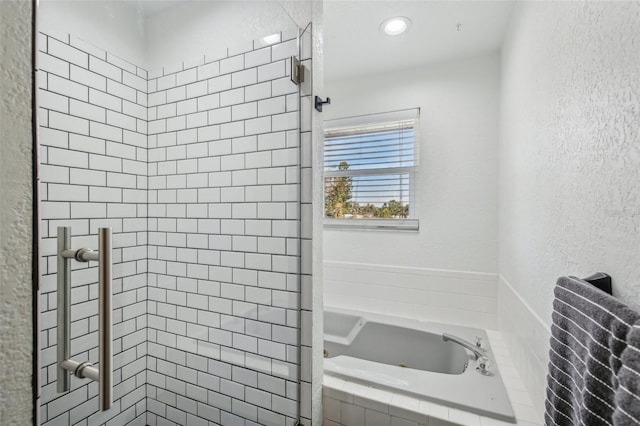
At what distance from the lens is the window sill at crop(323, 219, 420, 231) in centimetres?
226

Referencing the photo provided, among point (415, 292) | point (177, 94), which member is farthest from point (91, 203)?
point (415, 292)

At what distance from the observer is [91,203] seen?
0.85 m

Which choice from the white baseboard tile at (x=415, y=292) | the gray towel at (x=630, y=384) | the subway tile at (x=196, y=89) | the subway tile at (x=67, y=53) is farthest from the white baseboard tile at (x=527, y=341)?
the subway tile at (x=67, y=53)

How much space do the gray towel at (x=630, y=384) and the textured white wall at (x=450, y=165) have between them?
67.0 inches

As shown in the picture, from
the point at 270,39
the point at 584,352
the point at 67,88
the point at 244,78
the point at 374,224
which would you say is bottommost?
the point at 584,352

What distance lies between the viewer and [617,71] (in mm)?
690

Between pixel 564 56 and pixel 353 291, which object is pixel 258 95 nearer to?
pixel 564 56

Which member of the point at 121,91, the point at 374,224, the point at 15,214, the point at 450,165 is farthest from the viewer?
the point at 374,224

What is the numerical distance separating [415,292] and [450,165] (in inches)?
37.6

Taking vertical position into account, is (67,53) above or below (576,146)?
above

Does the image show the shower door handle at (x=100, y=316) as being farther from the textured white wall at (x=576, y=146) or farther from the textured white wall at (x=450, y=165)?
the textured white wall at (x=450, y=165)

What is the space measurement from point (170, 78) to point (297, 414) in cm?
140

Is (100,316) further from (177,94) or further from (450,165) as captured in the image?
(450,165)

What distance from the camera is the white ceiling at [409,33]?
64.4 inches
